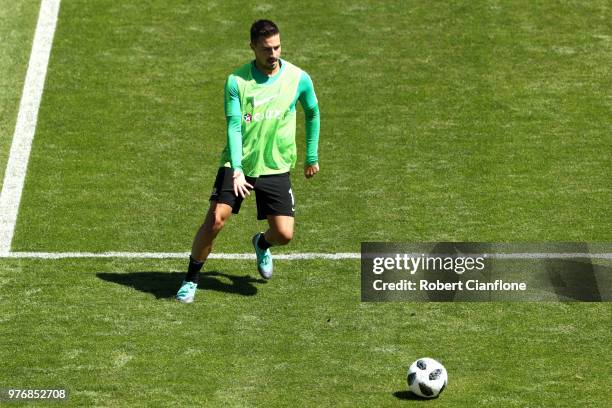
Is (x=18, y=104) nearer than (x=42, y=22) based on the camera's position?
Yes

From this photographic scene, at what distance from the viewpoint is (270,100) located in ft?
43.2

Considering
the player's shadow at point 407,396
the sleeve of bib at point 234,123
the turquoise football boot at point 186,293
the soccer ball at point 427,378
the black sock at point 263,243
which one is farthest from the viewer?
the black sock at point 263,243

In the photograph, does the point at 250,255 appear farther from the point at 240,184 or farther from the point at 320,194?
the point at 240,184

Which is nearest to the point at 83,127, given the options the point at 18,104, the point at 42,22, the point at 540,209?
the point at 18,104

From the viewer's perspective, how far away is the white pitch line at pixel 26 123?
1528 cm

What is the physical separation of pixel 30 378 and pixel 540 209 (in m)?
6.44

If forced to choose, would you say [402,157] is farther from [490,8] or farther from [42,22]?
[42,22]

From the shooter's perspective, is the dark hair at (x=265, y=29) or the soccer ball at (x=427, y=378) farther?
the dark hair at (x=265, y=29)

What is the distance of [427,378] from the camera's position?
1119cm

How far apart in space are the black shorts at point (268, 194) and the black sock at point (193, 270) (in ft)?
2.03

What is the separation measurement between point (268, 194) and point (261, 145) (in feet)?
1.64

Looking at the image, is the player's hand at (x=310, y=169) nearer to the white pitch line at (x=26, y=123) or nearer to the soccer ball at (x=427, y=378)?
the soccer ball at (x=427, y=378)

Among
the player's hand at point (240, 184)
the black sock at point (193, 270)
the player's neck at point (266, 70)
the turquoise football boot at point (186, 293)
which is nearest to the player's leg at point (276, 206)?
the player's hand at point (240, 184)

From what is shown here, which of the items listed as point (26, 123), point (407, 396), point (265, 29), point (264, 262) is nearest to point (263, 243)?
point (264, 262)
